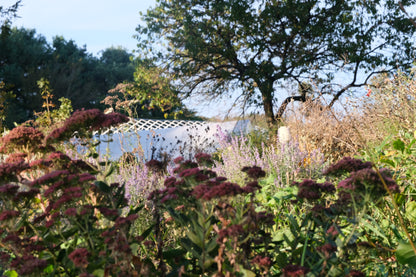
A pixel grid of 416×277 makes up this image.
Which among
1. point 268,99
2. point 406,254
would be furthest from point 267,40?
point 406,254

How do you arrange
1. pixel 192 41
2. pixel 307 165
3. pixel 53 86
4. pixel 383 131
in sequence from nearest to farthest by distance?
pixel 307 165
pixel 383 131
pixel 192 41
pixel 53 86

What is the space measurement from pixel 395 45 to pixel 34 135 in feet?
42.2

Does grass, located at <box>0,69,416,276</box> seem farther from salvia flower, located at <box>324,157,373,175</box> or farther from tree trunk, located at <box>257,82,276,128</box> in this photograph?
tree trunk, located at <box>257,82,276,128</box>

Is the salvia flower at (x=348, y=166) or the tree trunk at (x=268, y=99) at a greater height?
the tree trunk at (x=268, y=99)

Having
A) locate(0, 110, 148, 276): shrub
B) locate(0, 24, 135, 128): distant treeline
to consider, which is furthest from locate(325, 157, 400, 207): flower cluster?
locate(0, 24, 135, 128): distant treeline

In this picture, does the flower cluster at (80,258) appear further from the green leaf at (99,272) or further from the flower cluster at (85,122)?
the flower cluster at (85,122)

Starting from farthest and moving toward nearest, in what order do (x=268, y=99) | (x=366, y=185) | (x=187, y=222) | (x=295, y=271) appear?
(x=268, y=99) < (x=187, y=222) < (x=366, y=185) < (x=295, y=271)

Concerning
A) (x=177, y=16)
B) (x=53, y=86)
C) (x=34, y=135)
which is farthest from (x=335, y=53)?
(x=53, y=86)

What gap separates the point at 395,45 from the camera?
12.5 m

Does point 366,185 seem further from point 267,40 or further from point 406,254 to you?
point 267,40

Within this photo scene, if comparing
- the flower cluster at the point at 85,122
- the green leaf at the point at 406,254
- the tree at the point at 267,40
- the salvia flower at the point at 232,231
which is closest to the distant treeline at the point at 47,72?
the tree at the point at 267,40

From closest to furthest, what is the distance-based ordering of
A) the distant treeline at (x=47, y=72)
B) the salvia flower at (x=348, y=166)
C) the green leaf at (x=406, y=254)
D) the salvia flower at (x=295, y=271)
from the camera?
the salvia flower at (x=295, y=271) → the salvia flower at (x=348, y=166) → the green leaf at (x=406, y=254) → the distant treeline at (x=47, y=72)

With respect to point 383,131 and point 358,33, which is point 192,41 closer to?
point 358,33

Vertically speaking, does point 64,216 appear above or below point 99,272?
above
